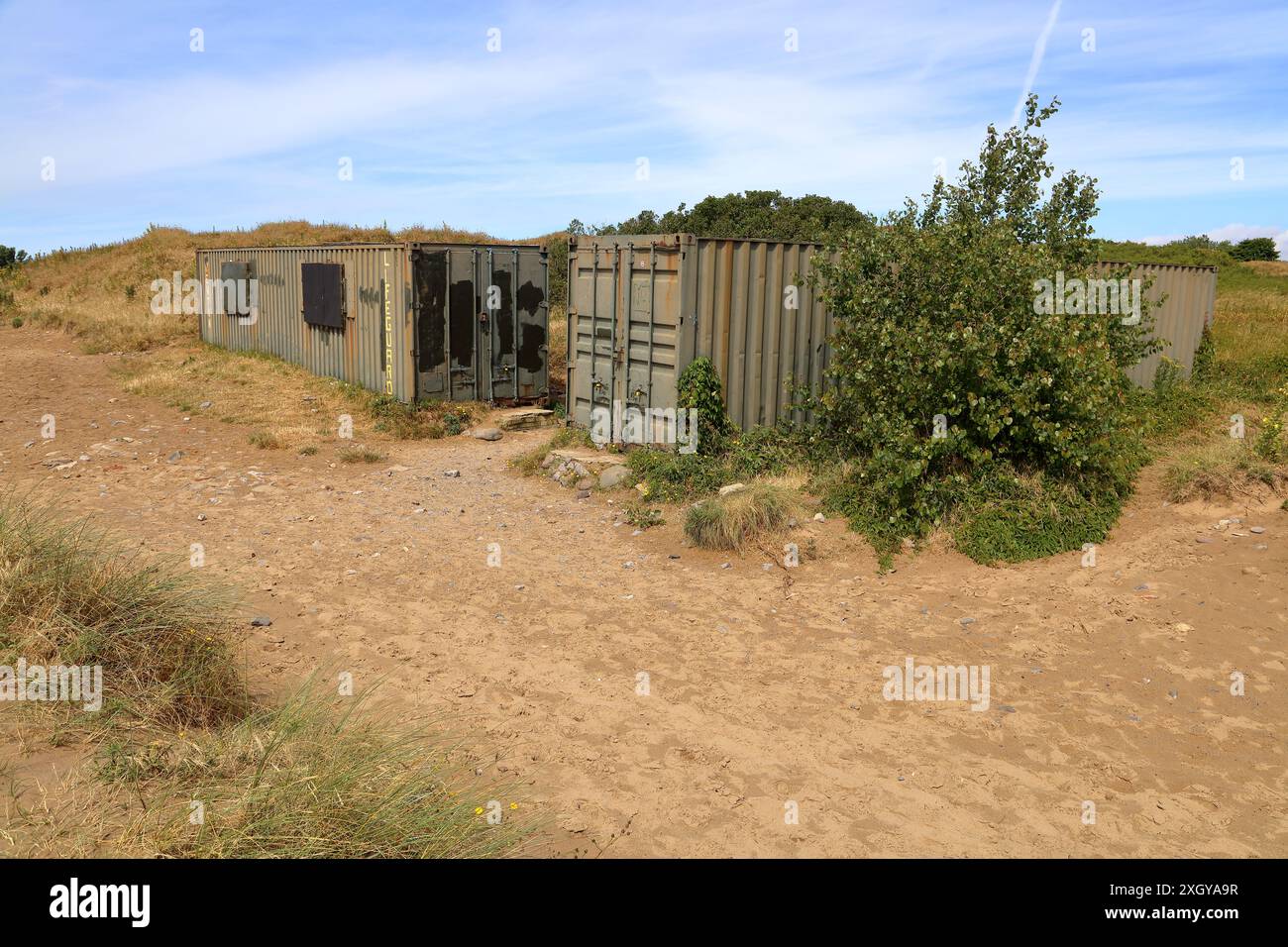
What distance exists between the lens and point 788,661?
6.84 metres

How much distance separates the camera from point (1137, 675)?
6.46 meters

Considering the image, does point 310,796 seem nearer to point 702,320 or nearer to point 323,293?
point 702,320

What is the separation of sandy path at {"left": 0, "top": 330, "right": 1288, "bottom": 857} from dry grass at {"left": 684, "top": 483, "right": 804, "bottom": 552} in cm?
23

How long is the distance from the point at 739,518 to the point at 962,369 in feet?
8.31

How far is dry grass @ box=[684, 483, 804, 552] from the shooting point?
901cm

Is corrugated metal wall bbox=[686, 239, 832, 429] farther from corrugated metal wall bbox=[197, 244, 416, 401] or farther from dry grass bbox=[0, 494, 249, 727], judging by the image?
dry grass bbox=[0, 494, 249, 727]

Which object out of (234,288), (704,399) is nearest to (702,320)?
(704,399)

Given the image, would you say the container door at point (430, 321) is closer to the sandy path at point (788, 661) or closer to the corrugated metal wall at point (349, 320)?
the corrugated metal wall at point (349, 320)

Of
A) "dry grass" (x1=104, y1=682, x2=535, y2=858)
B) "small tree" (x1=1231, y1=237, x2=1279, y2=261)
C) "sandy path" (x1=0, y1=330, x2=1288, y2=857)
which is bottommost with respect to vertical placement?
"sandy path" (x1=0, y1=330, x2=1288, y2=857)

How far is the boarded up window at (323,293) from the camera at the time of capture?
1644cm

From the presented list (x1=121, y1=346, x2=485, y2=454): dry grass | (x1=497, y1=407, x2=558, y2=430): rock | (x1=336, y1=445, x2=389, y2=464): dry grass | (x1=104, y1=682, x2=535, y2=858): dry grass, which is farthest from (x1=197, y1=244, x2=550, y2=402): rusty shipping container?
(x1=104, y1=682, x2=535, y2=858): dry grass

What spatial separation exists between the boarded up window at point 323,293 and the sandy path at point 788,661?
6.25m

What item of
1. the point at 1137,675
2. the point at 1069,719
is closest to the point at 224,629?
the point at 1069,719
